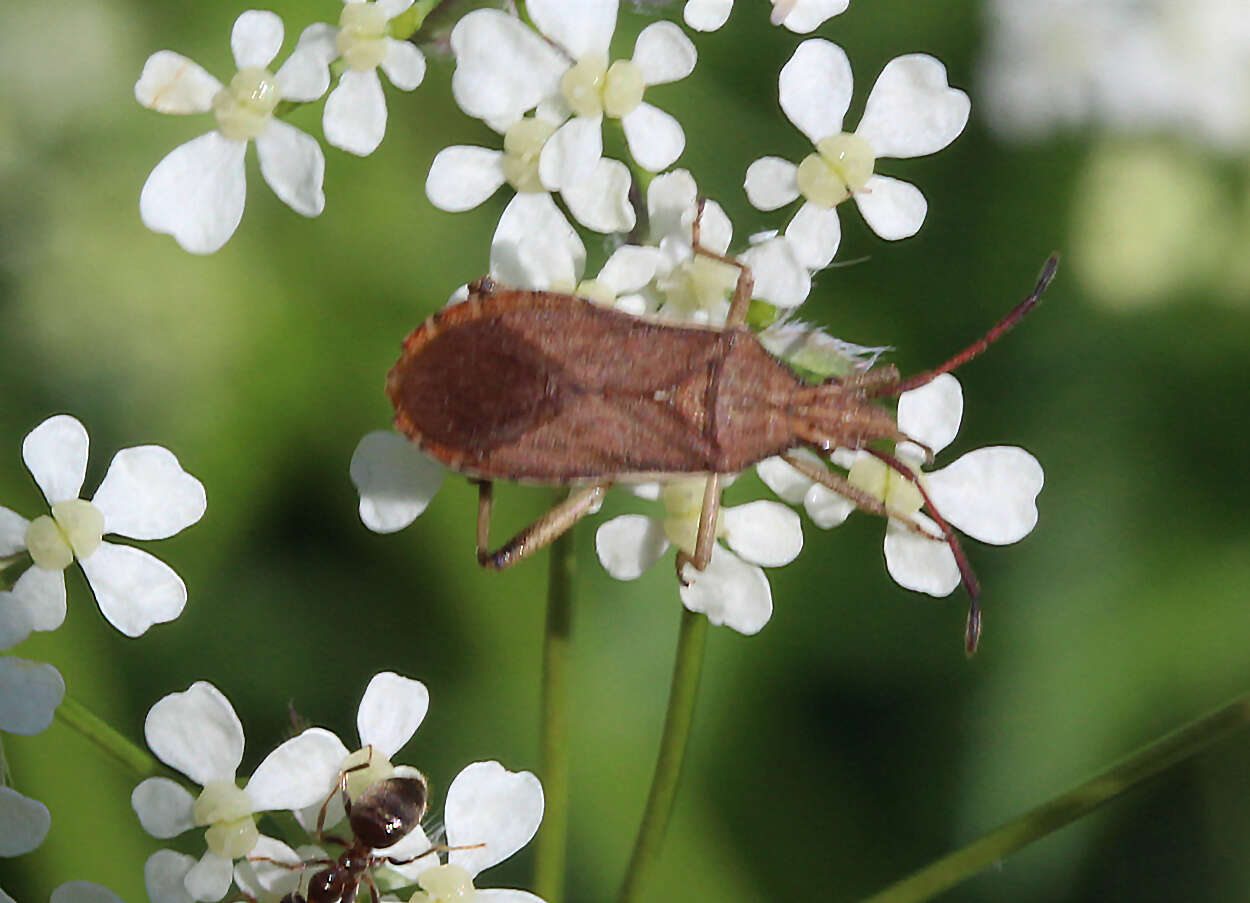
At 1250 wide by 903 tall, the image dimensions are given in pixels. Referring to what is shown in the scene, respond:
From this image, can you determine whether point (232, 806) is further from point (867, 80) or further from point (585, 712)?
point (867, 80)

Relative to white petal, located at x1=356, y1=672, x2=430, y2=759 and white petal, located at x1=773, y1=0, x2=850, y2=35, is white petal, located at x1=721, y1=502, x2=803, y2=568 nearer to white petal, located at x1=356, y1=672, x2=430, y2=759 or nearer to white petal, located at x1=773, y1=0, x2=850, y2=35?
white petal, located at x1=356, y1=672, x2=430, y2=759

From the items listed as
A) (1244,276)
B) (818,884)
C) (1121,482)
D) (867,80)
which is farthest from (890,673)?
(867,80)

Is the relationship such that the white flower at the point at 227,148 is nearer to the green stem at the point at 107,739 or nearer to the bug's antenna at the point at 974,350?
the green stem at the point at 107,739

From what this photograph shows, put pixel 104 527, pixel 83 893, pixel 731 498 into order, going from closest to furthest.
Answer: pixel 83 893, pixel 104 527, pixel 731 498

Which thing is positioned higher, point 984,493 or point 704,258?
point 704,258

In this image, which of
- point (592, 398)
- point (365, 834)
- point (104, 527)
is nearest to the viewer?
point (365, 834)

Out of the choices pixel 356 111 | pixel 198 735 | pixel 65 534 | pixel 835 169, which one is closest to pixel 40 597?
pixel 65 534

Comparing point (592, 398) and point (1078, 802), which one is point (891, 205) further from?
point (1078, 802)
